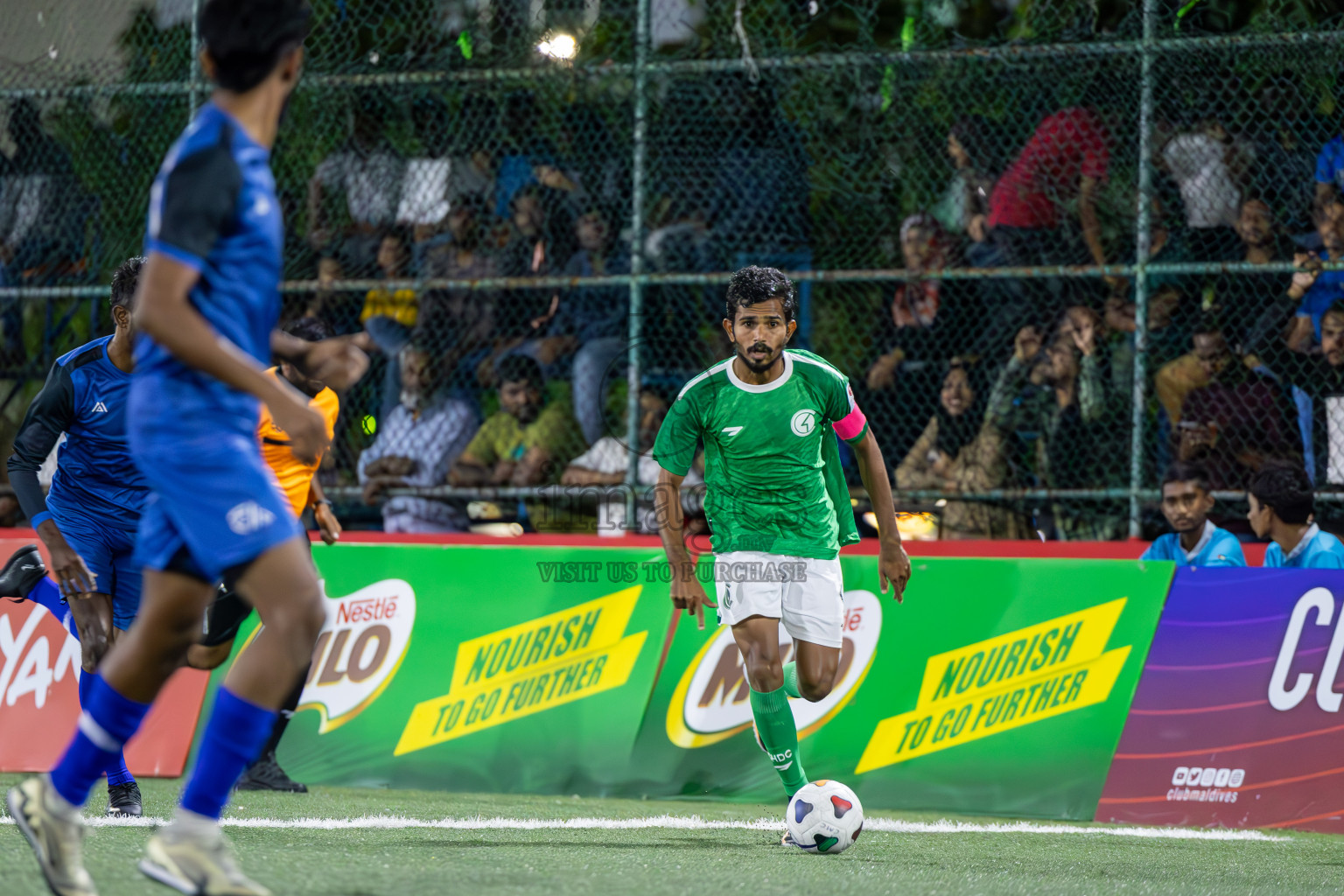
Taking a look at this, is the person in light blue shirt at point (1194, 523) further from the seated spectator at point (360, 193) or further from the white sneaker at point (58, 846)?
the white sneaker at point (58, 846)

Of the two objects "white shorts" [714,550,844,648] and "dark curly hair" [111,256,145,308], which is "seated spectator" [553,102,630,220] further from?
"dark curly hair" [111,256,145,308]

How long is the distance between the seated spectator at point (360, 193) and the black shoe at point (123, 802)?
4198 mm

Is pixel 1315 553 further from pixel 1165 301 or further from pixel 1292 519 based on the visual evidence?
pixel 1165 301

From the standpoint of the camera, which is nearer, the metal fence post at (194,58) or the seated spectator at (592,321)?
the seated spectator at (592,321)

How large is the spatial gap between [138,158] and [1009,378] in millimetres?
5388

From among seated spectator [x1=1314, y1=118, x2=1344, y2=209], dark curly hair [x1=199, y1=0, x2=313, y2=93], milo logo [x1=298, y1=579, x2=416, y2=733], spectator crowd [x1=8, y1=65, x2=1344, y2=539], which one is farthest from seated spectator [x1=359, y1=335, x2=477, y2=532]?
dark curly hair [x1=199, y1=0, x2=313, y2=93]

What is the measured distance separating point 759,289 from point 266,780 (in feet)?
11.6

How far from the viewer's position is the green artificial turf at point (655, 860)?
4332 millimetres

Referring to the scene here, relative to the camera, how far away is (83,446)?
6.24m

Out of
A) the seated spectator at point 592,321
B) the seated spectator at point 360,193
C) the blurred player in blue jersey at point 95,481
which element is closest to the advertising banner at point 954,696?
the seated spectator at point 592,321

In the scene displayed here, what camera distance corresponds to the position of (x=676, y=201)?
356 inches

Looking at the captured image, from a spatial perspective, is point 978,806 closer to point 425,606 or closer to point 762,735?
point 762,735

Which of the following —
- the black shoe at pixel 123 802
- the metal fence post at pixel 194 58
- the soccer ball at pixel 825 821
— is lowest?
the black shoe at pixel 123 802

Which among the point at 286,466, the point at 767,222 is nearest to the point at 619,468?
the point at 767,222
